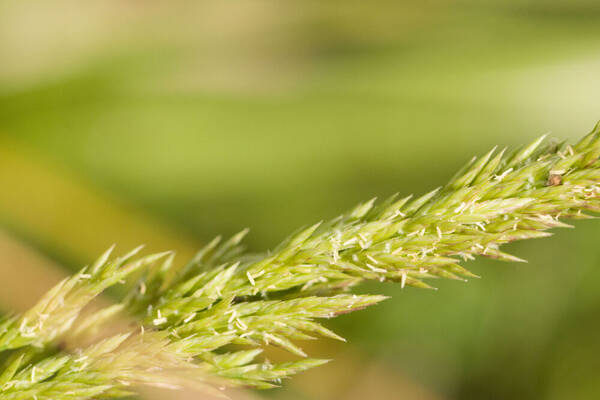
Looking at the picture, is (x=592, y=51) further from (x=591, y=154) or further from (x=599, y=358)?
(x=591, y=154)

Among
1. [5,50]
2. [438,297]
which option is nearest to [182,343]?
[438,297]

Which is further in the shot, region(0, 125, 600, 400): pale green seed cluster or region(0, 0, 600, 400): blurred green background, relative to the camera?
region(0, 0, 600, 400): blurred green background

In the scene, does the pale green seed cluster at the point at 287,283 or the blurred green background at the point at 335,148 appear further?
the blurred green background at the point at 335,148

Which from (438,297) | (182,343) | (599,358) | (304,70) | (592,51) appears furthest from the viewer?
(304,70)
